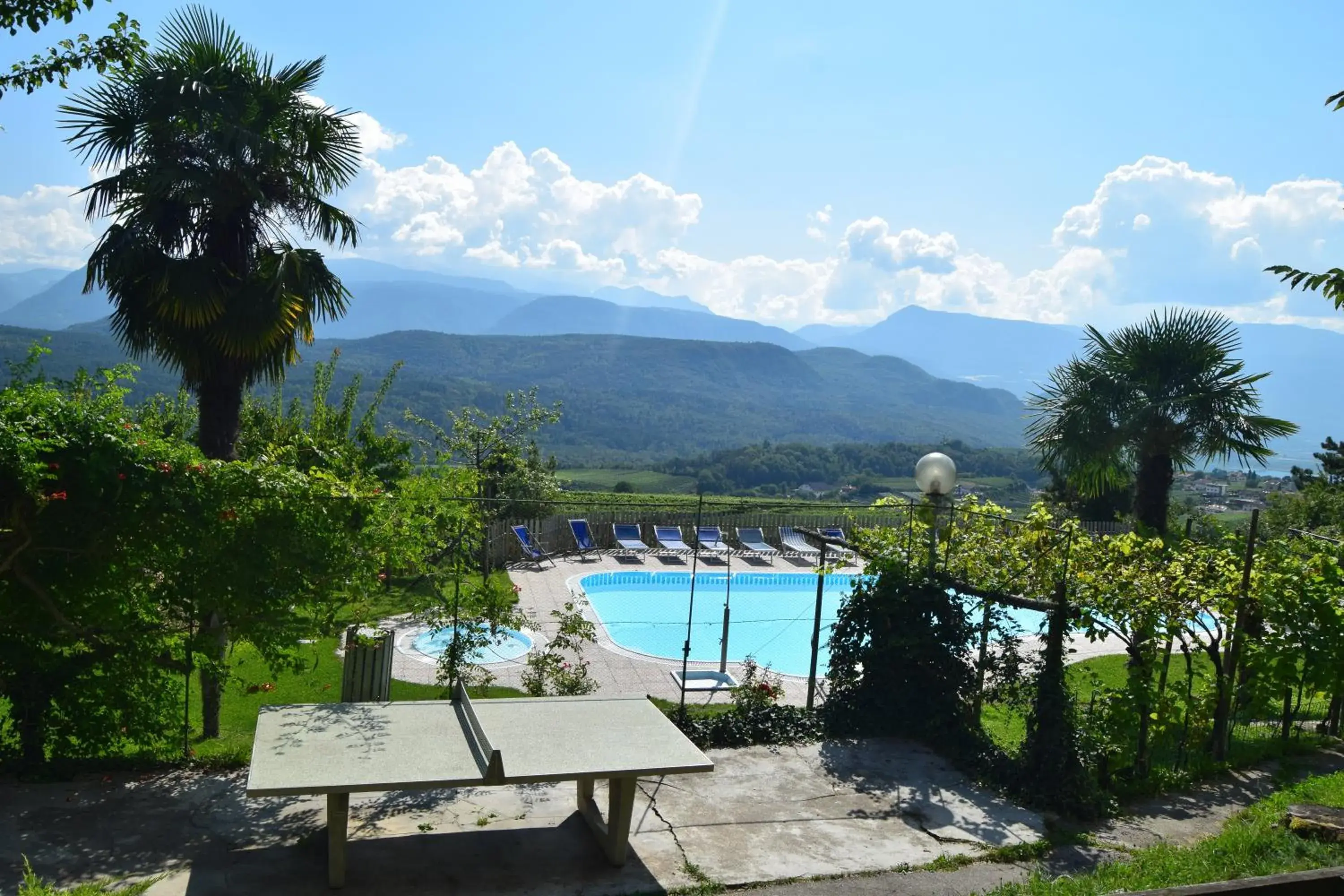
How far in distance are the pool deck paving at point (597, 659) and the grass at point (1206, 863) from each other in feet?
5.08

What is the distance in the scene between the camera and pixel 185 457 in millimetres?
5969

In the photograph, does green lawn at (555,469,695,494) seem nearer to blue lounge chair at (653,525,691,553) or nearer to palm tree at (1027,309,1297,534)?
blue lounge chair at (653,525,691,553)

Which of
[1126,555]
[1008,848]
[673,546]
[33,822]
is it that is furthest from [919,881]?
[673,546]

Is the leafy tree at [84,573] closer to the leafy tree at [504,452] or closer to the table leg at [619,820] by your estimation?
the table leg at [619,820]

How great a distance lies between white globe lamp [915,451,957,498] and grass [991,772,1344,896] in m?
3.24

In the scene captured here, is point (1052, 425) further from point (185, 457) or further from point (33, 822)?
point (33, 822)

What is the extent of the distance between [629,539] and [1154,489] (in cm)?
1217

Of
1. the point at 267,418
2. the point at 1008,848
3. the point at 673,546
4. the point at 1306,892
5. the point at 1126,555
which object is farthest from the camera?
the point at 673,546

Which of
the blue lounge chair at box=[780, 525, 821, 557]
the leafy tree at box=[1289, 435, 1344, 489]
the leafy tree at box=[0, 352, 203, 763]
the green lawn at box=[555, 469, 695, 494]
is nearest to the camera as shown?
the leafy tree at box=[0, 352, 203, 763]

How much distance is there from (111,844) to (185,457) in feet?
7.39

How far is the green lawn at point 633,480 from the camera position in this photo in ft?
255

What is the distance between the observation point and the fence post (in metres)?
6.89

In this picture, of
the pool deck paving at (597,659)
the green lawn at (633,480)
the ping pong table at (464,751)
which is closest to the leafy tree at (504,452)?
the pool deck paving at (597,659)

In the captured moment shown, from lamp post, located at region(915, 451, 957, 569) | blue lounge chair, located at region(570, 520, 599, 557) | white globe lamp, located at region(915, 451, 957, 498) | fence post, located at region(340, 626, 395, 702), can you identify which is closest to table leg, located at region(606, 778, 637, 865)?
fence post, located at region(340, 626, 395, 702)
